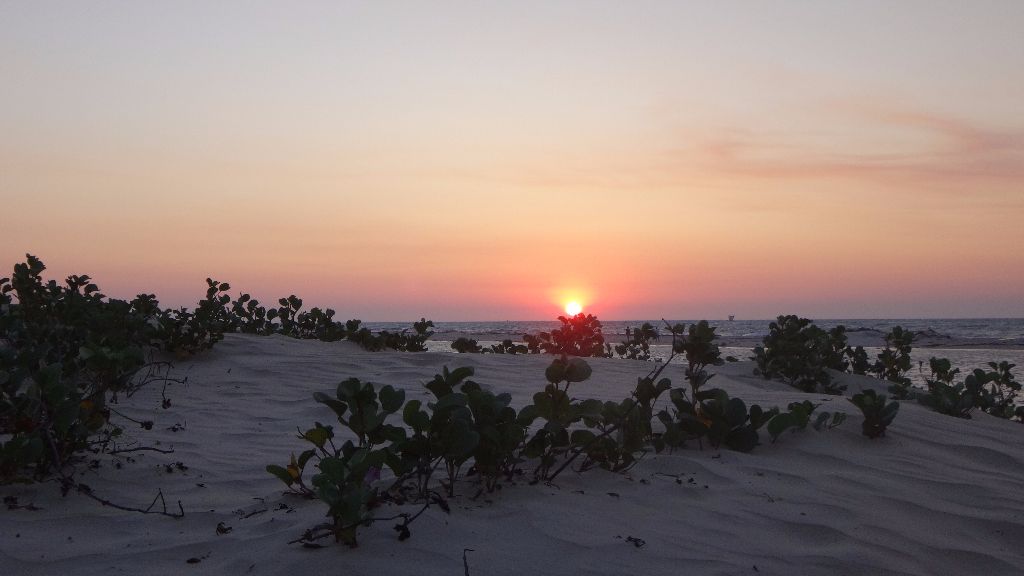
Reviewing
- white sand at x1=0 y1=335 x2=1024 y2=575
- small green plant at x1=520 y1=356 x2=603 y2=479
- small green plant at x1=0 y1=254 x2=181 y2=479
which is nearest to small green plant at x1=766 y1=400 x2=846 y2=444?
white sand at x1=0 y1=335 x2=1024 y2=575

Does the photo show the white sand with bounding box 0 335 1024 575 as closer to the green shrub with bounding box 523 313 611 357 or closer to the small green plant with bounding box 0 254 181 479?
the small green plant with bounding box 0 254 181 479

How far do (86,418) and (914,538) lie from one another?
3.80m

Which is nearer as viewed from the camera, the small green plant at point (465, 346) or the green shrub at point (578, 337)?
the small green plant at point (465, 346)

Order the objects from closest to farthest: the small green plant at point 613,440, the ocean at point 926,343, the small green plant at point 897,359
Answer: the small green plant at point 613,440
the small green plant at point 897,359
the ocean at point 926,343

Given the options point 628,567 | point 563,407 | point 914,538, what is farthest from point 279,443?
point 914,538

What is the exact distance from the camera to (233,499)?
3072mm

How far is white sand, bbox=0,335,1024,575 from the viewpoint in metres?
2.35

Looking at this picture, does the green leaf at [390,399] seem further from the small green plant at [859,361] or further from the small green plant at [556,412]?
the small green plant at [859,361]

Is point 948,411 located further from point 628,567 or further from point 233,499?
point 233,499

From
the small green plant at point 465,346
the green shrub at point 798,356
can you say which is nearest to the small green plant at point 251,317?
the small green plant at point 465,346

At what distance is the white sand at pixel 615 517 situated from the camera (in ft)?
7.72

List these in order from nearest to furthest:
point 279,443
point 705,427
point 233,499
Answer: point 233,499 < point 705,427 < point 279,443

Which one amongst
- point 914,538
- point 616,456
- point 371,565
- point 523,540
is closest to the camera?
point 371,565

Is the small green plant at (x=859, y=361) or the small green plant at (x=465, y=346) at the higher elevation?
the small green plant at (x=465, y=346)
